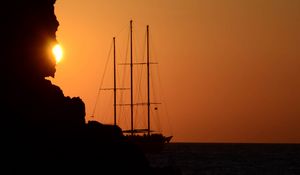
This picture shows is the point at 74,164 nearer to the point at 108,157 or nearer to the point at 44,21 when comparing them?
the point at 108,157

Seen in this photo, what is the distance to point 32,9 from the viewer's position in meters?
48.0

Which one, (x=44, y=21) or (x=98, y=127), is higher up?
(x=44, y=21)

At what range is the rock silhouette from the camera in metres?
42.9

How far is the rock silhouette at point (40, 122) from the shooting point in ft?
141

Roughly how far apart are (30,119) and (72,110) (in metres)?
2.87

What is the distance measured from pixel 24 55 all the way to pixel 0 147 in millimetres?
6882

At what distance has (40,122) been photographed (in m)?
44.5

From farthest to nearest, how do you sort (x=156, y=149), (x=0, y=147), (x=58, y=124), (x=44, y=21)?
(x=156, y=149) < (x=44, y=21) < (x=58, y=124) < (x=0, y=147)

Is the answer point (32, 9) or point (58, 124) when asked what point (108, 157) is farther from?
point (32, 9)

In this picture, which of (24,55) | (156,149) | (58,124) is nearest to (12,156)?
(58,124)

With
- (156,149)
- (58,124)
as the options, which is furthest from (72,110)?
(156,149)

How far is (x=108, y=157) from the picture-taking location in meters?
44.5

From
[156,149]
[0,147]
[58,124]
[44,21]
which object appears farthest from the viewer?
[156,149]

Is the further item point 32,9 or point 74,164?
point 32,9
